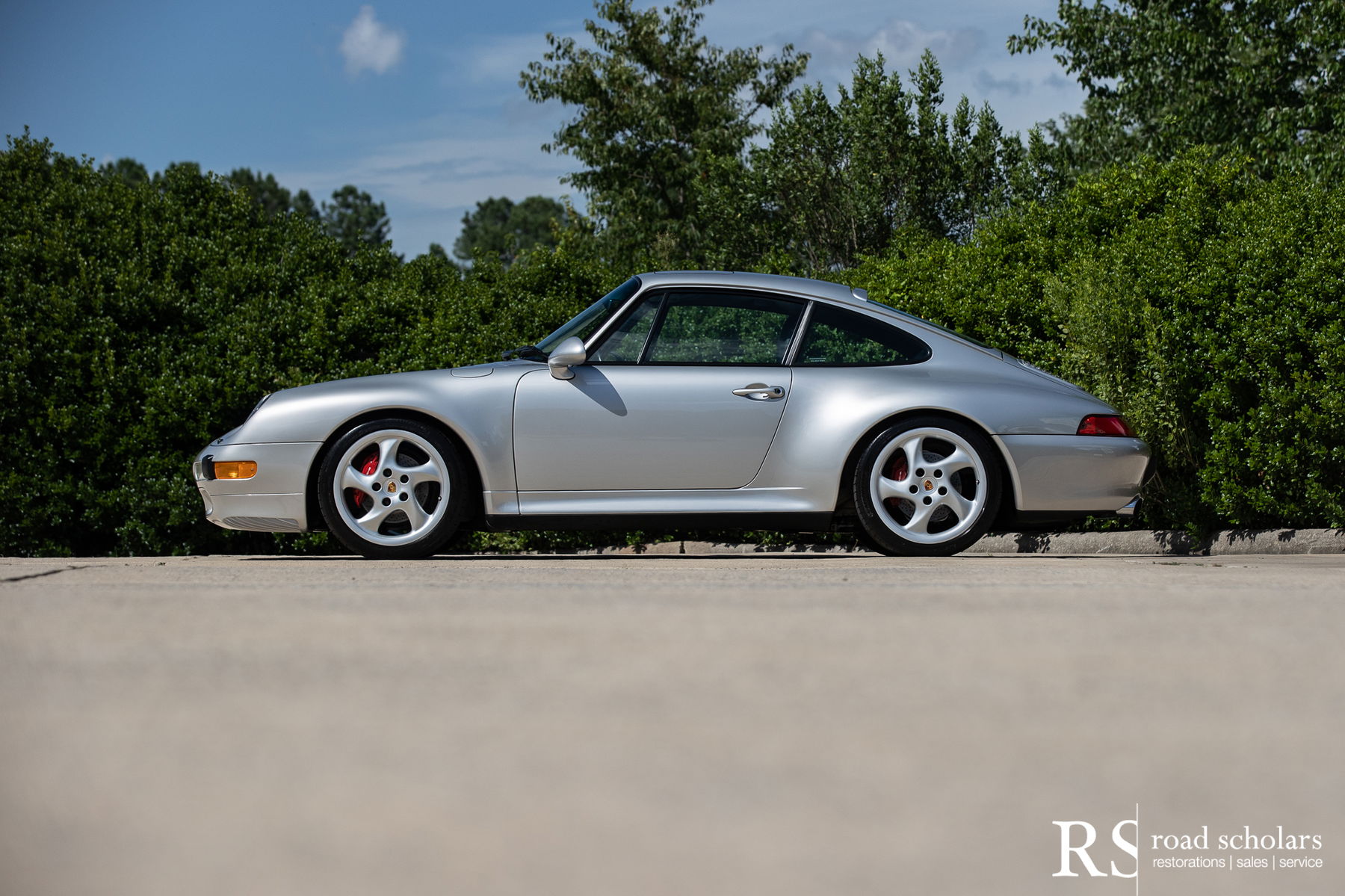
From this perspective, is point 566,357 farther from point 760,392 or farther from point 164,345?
point 164,345

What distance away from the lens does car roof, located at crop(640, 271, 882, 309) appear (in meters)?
6.45

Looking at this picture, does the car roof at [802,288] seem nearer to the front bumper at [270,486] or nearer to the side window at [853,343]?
the side window at [853,343]

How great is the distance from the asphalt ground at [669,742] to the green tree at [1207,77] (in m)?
20.1

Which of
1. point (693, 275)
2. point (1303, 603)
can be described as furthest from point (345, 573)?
point (1303, 603)

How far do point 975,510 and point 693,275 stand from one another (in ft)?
6.06

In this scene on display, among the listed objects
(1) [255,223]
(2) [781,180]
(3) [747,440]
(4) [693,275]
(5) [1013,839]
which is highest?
(2) [781,180]

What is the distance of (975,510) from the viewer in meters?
6.12

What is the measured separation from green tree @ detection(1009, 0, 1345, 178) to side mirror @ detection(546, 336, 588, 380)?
59.9 ft

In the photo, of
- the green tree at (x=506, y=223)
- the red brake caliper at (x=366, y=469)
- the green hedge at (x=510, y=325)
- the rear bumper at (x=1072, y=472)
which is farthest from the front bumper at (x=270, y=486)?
the green tree at (x=506, y=223)

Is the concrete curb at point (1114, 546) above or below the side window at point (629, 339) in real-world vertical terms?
below

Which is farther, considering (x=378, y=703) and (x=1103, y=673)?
(x=1103, y=673)

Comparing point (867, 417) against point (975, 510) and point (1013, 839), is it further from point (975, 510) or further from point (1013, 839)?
point (1013, 839)

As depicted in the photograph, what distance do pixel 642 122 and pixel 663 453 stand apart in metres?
32.3

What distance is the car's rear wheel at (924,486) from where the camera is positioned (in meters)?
6.07
